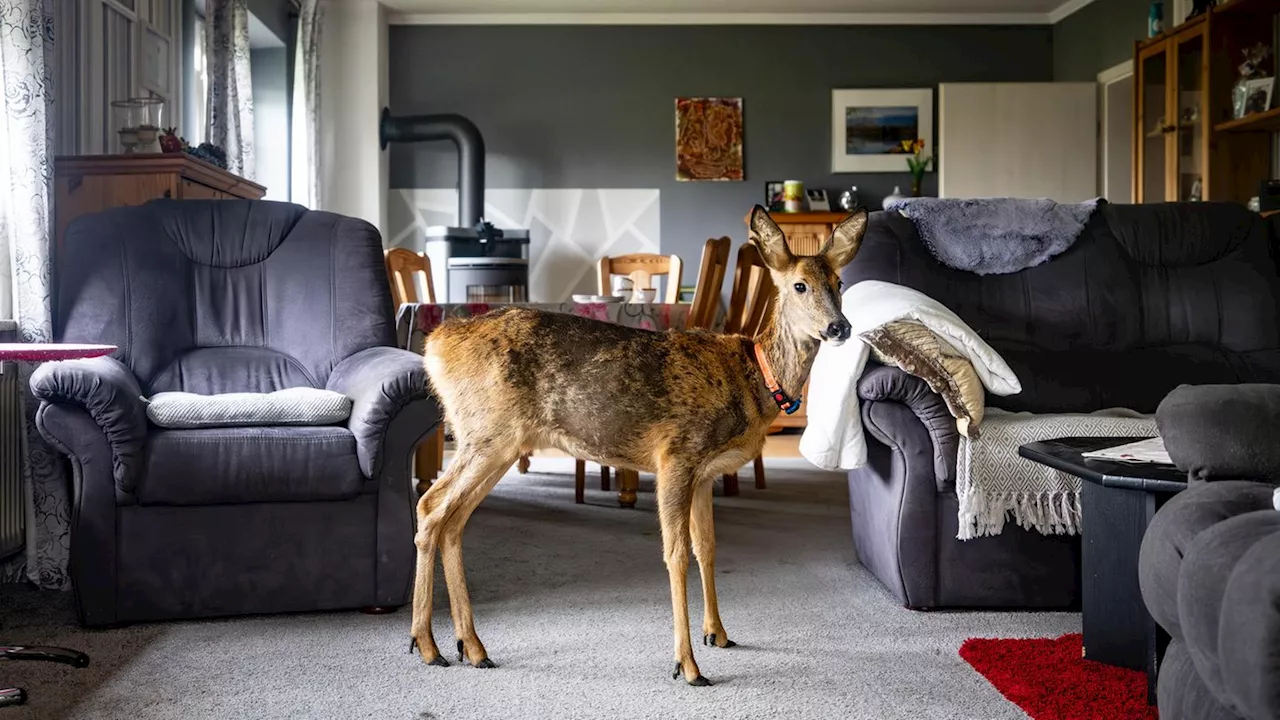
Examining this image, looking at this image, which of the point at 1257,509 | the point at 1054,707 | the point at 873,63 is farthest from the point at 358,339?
the point at 873,63

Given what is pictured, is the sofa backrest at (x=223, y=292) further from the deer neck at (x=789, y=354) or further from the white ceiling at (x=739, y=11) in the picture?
the white ceiling at (x=739, y=11)

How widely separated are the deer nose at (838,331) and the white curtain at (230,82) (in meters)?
4.00

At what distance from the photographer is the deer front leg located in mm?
2240

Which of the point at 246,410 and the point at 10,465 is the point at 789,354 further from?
the point at 10,465

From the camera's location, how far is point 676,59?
8.12 metres

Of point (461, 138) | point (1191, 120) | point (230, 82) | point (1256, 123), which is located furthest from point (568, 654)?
point (461, 138)

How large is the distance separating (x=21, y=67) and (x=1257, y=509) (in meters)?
3.31

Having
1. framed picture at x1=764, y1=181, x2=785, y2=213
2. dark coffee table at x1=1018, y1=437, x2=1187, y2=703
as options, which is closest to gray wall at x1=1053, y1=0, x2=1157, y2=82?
framed picture at x1=764, y1=181, x2=785, y2=213

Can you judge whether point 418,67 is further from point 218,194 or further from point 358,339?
point 358,339

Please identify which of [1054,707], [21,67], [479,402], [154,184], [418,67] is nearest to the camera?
[1054,707]

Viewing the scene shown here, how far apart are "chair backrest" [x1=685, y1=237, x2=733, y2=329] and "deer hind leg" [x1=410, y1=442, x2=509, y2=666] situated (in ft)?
6.37

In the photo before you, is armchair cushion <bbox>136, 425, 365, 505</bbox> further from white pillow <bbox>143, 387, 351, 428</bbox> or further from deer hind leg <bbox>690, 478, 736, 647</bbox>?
deer hind leg <bbox>690, 478, 736, 647</bbox>

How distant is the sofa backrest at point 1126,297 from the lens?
3334 mm

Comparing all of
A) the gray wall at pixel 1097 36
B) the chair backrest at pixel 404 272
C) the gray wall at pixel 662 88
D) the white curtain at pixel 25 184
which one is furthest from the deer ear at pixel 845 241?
the gray wall at pixel 662 88
